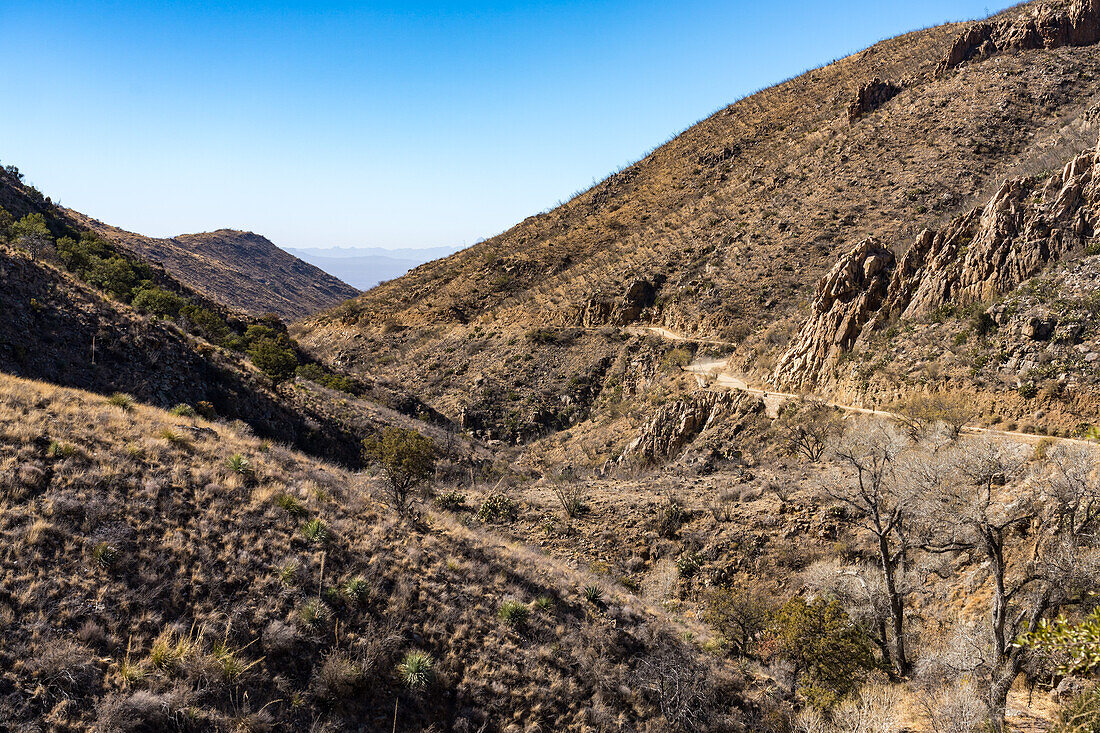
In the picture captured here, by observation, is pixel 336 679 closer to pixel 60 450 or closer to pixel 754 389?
pixel 60 450

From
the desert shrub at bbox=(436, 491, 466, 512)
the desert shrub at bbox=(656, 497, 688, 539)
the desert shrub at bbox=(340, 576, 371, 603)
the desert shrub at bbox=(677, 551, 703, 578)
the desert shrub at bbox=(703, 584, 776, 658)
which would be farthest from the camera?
the desert shrub at bbox=(436, 491, 466, 512)

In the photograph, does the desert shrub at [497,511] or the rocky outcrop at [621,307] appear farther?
the rocky outcrop at [621,307]

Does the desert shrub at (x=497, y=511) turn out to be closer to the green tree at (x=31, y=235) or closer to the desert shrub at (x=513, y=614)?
the desert shrub at (x=513, y=614)

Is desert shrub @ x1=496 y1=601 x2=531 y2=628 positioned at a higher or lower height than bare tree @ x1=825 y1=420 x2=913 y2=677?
lower

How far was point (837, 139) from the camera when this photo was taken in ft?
161

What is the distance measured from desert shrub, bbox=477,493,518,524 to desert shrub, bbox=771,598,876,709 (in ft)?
34.1

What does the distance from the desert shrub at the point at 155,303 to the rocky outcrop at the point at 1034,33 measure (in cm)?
6787

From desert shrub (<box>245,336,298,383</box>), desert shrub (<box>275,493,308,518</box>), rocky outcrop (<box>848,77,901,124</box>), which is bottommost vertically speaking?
desert shrub (<box>275,493,308,518</box>)

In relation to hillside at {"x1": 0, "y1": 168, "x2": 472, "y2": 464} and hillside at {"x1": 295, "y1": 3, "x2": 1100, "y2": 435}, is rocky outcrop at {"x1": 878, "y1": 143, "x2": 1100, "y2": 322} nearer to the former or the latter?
hillside at {"x1": 295, "y1": 3, "x2": 1100, "y2": 435}

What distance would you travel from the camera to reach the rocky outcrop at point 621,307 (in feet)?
139

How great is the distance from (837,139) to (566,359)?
1362 inches

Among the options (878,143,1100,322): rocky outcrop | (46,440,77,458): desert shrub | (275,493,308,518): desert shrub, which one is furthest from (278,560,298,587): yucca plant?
(878,143,1100,322): rocky outcrop

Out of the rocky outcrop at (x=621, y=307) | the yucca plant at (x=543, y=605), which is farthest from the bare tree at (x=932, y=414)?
the rocky outcrop at (x=621, y=307)

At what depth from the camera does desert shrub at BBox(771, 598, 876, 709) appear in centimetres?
1076
